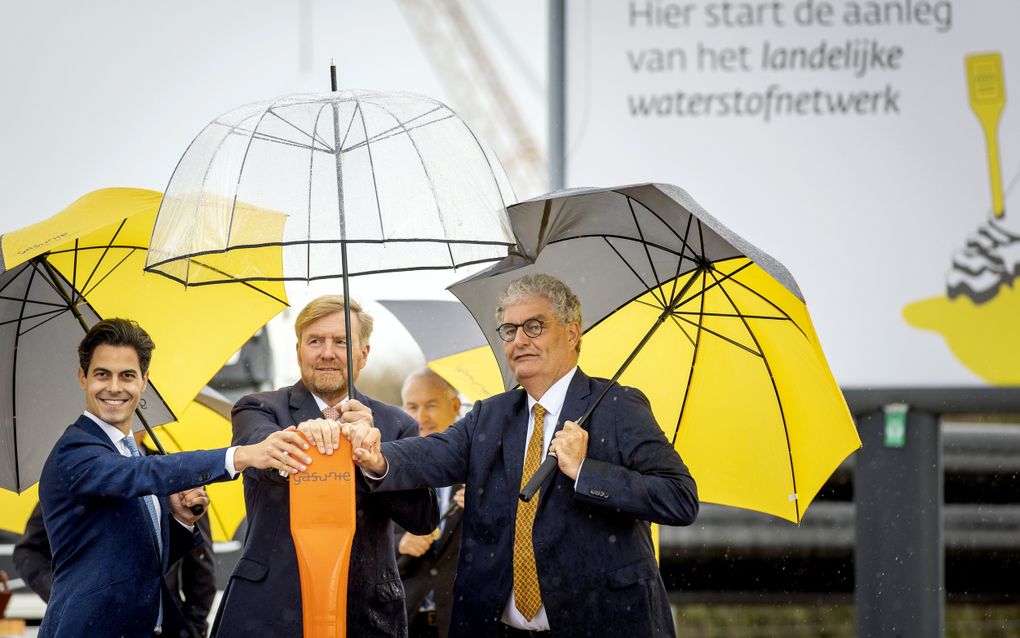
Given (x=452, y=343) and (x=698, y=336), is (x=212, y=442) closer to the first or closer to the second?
(x=452, y=343)

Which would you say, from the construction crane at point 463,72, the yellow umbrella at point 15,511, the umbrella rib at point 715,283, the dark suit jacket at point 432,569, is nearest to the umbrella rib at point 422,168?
the umbrella rib at point 715,283

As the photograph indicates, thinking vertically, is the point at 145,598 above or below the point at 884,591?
above

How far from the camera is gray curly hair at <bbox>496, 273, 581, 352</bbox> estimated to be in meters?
3.23

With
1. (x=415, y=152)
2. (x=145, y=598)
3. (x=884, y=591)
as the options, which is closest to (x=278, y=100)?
(x=415, y=152)

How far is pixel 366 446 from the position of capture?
2.85 m

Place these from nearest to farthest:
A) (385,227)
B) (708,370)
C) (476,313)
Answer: (385,227) → (708,370) → (476,313)

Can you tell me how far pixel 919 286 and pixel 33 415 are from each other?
3.85m

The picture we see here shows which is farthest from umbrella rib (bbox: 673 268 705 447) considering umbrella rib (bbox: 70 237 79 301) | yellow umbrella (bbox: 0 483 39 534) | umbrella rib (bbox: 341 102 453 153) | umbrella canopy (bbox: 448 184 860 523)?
yellow umbrella (bbox: 0 483 39 534)

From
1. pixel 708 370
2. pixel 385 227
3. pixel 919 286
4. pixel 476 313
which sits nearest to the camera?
pixel 385 227

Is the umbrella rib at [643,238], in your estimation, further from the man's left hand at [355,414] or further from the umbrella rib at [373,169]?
the man's left hand at [355,414]

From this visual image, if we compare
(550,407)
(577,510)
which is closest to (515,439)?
(550,407)

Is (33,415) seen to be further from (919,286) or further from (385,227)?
(919,286)

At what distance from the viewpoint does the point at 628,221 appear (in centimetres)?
344

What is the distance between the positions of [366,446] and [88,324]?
4.15ft
